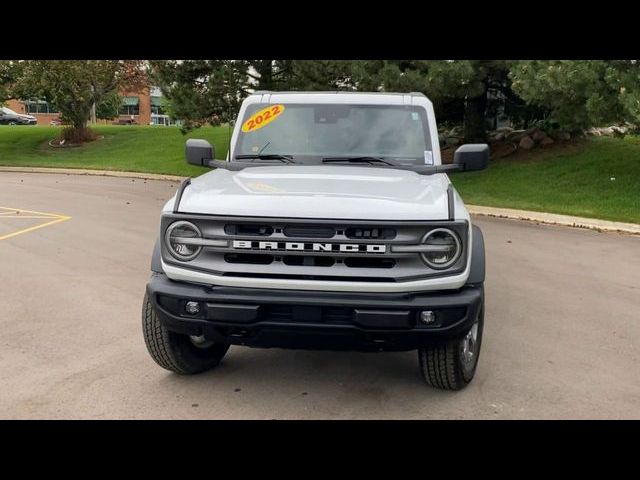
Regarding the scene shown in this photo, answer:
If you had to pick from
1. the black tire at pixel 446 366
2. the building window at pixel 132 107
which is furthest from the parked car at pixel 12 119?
the black tire at pixel 446 366

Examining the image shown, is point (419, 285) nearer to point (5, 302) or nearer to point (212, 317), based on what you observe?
point (212, 317)

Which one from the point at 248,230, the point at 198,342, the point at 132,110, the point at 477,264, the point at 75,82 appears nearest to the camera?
the point at 248,230

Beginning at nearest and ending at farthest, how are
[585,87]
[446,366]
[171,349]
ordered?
[446,366]
[171,349]
[585,87]

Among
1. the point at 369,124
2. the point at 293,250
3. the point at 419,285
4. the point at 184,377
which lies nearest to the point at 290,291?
the point at 293,250

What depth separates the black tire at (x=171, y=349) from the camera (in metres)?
4.05

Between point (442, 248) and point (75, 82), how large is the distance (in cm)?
2916

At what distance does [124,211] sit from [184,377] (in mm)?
9106

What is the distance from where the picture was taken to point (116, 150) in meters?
30.2

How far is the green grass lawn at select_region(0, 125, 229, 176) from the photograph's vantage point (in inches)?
988

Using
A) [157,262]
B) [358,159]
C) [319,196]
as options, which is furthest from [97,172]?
[319,196]

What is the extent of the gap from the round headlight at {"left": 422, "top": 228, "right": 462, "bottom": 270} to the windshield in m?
1.44

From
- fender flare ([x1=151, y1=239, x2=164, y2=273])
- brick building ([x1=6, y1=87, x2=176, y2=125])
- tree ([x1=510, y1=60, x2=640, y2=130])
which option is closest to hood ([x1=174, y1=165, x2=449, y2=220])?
fender flare ([x1=151, y1=239, x2=164, y2=273])

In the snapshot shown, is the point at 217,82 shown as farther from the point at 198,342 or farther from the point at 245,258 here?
the point at 245,258

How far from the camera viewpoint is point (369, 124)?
507 centimetres
